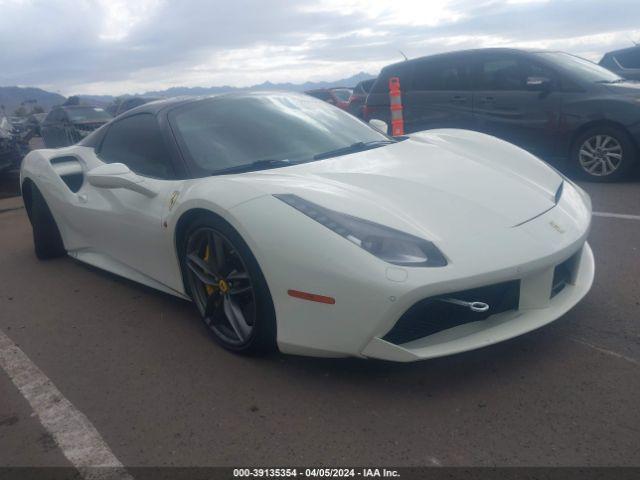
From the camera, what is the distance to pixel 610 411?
2162 mm

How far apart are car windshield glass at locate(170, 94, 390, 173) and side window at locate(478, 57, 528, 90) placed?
351 cm

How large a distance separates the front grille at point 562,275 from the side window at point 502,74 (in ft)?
14.7

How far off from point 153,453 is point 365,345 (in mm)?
861

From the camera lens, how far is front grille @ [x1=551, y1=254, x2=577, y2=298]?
2.62 metres

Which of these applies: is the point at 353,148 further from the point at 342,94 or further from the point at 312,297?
the point at 342,94

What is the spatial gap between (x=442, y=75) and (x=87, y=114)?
33.4ft

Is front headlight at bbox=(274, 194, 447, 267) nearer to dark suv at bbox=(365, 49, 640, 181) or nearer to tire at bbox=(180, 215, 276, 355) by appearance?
tire at bbox=(180, 215, 276, 355)

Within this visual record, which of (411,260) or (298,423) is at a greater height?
(411,260)

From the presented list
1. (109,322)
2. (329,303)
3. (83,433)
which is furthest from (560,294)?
(109,322)

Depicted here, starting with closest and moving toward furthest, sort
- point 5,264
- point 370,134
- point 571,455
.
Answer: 1. point 571,455
2. point 370,134
3. point 5,264

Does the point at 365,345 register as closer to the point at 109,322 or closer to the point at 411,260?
the point at 411,260

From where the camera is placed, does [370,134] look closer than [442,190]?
No

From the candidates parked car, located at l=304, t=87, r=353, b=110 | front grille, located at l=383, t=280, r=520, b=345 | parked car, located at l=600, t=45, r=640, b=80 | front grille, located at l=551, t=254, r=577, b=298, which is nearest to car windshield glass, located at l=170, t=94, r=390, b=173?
Result: front grille, located at l=383, t=280, r=520, b=345

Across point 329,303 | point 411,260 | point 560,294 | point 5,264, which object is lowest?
point 5,264
